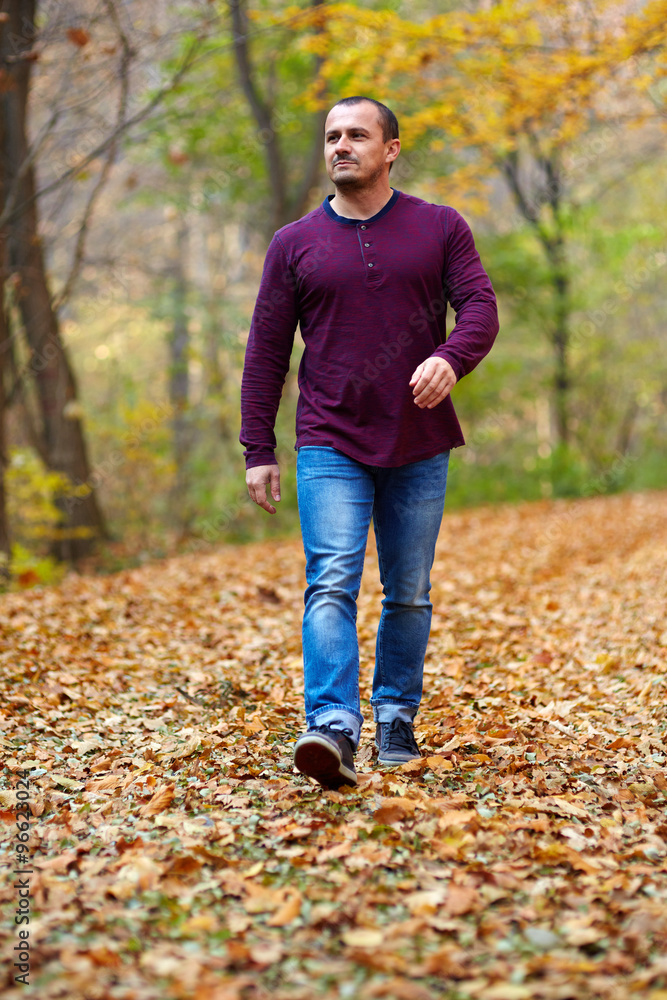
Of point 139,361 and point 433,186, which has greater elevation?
point 433,186

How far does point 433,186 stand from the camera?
49.8 ft

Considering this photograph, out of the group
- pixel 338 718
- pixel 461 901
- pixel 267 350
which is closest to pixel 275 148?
pixel 267 350

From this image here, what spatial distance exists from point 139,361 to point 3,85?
13.1 m

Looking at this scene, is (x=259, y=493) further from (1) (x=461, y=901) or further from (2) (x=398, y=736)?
(1) (x=461, y=901)

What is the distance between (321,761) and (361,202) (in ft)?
6.22

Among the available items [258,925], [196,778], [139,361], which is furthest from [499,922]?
[139,361]

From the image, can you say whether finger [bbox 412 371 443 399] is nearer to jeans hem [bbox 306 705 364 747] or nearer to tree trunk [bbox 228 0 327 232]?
jeans hem [bbox 306 705 364 747]

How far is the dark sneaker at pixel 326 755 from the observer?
289 cm

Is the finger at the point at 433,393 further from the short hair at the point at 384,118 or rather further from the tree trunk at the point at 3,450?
the tree trunk at the point at 3,450

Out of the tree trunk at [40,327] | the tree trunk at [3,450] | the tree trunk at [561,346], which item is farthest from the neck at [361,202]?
the tree trunk at [561,346]

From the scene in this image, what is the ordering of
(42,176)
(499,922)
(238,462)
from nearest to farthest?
1. (499,922)
2. (238,462)
3. (42,176)

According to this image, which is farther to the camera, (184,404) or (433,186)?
(433,186)

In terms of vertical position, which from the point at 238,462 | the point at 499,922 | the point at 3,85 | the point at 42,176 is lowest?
the point at 499,922

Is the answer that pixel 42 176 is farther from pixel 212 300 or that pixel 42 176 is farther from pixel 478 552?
pixel 478 552
